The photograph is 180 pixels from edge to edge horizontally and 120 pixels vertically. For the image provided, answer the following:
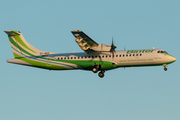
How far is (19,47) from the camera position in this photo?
1328 inches

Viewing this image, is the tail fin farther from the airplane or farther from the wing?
the wing

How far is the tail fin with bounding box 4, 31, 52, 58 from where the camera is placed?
3350 centimetres

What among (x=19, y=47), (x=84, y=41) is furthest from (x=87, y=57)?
(x=19, y=47)

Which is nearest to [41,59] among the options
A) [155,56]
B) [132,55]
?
[132,55]

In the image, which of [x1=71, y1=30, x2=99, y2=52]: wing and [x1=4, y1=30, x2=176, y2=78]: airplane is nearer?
[x1=71, y1=30, x2=99, y2=52]: wing

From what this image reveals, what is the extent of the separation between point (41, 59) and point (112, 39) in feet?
26.6

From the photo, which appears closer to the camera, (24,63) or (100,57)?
(100,57)

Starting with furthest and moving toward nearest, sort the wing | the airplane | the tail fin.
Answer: the tail fin < the airplane < the wing

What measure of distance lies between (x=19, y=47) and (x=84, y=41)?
325 inches

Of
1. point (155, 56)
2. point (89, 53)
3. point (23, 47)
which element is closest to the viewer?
point (155, 56)

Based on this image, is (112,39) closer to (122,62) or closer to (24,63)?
(122,62)

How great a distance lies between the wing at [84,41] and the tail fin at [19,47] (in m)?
5.51

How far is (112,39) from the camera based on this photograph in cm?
3002

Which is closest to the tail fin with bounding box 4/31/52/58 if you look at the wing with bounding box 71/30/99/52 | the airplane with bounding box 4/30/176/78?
the airplane with bounding box 4/30/176/78
